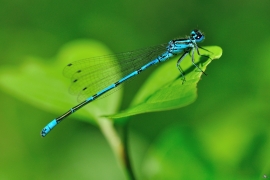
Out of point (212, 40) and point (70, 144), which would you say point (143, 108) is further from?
point (212, 40)

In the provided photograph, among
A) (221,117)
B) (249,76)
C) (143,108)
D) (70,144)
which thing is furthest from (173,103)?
(70,144)

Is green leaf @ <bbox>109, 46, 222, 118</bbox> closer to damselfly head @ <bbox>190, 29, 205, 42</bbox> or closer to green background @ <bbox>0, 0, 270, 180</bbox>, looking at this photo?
green background @ <bbox>0, 0, 270, 180</bbox>

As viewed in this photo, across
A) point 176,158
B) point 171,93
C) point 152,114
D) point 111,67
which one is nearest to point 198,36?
point 111,67

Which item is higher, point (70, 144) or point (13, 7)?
point (13, 7)

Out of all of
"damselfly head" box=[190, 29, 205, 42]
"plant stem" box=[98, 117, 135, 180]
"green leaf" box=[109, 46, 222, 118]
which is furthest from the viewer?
"damselfly head" box=[190, 29, 205, 42]

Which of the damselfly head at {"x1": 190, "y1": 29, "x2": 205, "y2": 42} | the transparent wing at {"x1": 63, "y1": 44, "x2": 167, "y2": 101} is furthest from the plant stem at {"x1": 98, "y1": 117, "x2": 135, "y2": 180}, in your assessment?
the damselfly head at {"x1": 190, "y1": 29, "x2": 205, "y2": 42}

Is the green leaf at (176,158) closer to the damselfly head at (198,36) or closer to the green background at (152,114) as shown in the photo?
the green background at (152,114)

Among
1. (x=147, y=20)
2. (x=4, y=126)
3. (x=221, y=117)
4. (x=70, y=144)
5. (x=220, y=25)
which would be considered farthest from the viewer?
(x=147, y=20)
